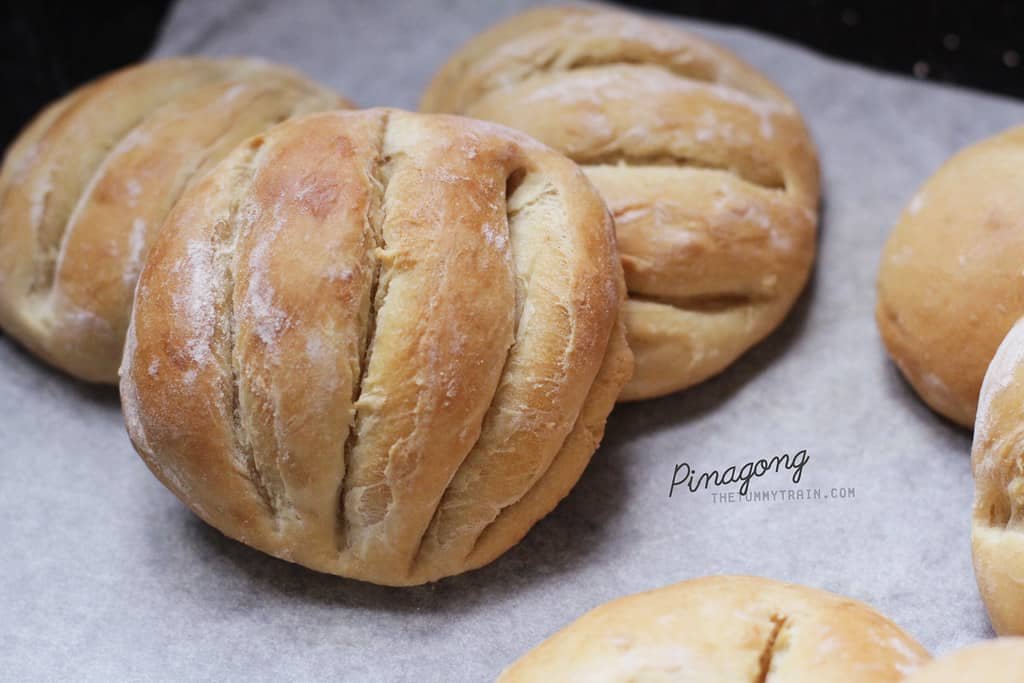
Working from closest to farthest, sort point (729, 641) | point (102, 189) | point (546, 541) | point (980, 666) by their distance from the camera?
point (980, 666) → point (729, 641) → point (546, 541) → point (102, 189)

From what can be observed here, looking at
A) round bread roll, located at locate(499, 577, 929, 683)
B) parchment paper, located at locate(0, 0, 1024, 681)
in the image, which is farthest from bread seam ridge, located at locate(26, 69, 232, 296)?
round bread roll, located at locate(499, 577, 929, 683)

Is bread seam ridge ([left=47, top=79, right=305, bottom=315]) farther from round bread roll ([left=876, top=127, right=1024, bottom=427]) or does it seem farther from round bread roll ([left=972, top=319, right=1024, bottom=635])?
round bread roll ([left=972, top=319, right=1024, bottom=635])

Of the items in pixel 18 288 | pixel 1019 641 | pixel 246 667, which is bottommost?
pixel 246 667

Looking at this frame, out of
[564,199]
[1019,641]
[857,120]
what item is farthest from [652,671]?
[857,120]

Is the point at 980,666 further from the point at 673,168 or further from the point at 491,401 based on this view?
the point at 673,168

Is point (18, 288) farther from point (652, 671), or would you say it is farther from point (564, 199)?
point (652, 671)

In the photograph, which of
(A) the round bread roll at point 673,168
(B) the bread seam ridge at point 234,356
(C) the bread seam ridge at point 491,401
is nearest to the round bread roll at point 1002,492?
(A) the round bread roll at point 673,168

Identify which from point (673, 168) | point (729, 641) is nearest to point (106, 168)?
point (673, 168)
